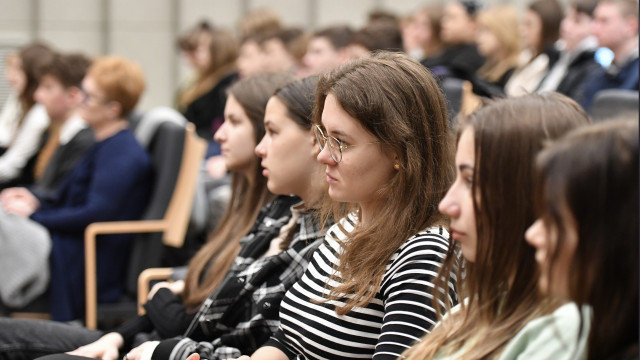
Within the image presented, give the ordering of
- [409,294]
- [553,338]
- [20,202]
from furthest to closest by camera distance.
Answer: [20,202] → [409,294] → [553,338]

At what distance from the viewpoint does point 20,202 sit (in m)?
3.64

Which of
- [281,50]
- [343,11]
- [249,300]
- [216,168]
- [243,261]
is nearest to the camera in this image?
[249,300]

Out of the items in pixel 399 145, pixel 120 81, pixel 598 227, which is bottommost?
pixel 120 81

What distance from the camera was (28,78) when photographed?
457 centimetres

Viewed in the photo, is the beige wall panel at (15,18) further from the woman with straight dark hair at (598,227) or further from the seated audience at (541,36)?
the woman with straight dark hair at (598,227)

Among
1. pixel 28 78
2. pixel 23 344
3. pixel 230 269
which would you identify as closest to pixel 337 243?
pixel 230 269

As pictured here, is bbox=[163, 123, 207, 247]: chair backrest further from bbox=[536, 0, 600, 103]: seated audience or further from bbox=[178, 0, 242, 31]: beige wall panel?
bbox=[178, 0, 242, 31]: beige wall panel

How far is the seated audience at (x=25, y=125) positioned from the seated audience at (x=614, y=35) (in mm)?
2857

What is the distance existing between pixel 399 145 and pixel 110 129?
2.41 metres

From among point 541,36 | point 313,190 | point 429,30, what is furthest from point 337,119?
point 429,30

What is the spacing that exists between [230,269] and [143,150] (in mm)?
1668

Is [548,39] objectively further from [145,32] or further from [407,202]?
[145,32]

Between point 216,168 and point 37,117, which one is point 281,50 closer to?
point 216,168

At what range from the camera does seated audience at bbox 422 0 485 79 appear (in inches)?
227
